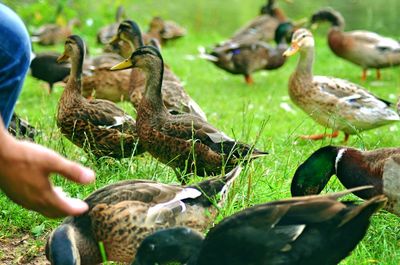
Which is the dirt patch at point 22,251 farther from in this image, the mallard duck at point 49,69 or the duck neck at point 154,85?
the mallard duck at point 49,69

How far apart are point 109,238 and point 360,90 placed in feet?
15.0

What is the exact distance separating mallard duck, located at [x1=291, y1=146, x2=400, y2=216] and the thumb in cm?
247

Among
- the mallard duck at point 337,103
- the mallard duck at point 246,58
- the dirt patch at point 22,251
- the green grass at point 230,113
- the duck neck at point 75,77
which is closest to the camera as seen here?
the dirt patch at point 22,251

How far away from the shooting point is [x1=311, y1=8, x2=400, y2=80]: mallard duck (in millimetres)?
11070

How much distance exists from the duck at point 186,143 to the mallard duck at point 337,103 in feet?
6.96

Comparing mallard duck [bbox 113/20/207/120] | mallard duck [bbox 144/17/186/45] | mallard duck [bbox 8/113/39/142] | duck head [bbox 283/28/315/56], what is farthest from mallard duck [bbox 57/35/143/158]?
mallard duck [bbox 144/17/186/45]

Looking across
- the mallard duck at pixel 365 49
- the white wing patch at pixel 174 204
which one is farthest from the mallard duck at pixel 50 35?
the white wing patch at pixel 174 204

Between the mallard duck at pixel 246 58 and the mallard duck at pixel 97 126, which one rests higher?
the mallard duck at pixel 97 126

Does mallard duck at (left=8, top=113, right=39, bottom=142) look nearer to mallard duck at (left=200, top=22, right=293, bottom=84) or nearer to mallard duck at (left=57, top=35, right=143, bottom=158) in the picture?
mallard duck at (left=57, top=35, right=143, bottom=158)

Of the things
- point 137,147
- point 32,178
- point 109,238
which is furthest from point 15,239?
point 32,178

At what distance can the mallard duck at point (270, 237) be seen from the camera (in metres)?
3.45

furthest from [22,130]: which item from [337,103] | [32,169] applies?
[32,169]

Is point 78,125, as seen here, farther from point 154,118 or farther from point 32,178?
point 32,178

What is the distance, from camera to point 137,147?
5.83 metres
